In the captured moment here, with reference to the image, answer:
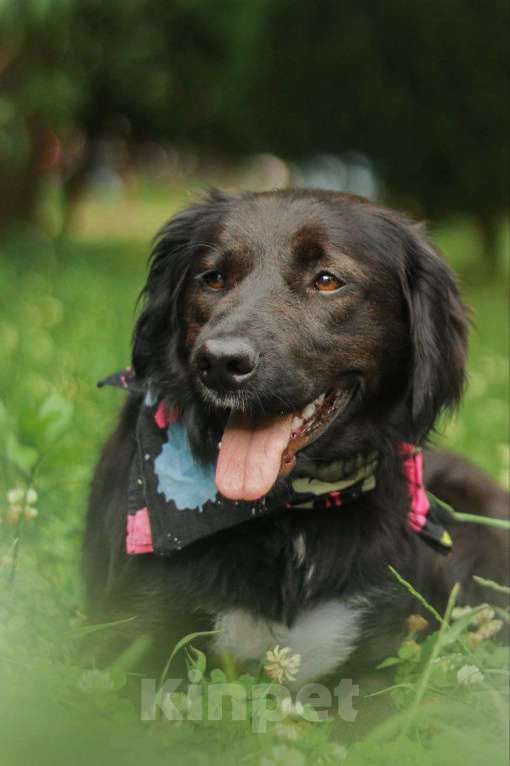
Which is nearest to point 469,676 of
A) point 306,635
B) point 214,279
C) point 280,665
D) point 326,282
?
point 280,665

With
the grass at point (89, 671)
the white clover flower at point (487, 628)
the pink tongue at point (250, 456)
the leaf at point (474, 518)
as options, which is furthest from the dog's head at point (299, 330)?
the white clover flower at point (487, 628)

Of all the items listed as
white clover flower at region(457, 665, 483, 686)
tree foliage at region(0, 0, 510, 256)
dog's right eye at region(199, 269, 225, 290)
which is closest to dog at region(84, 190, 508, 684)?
dog's right eye at region(199, 269, 225, 290)

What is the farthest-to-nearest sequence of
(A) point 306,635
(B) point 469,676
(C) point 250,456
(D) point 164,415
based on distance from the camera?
(D) point 164,415 < (A) point 306,635 < (C) point 250,456 < (B) point 469,676

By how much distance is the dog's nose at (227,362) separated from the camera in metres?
2.87

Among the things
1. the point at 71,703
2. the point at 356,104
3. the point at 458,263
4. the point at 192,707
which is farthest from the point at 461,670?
the point at 458,263

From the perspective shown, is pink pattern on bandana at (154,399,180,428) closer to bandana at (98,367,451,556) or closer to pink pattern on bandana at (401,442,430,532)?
bandana at (98,367,451,556)

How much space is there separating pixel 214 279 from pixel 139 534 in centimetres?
80

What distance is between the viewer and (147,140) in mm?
24906

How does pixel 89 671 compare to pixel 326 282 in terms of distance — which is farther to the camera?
pixel 326 282

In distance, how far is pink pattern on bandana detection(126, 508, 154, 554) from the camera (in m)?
3.17

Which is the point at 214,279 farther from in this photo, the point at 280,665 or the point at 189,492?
the point at 280,665

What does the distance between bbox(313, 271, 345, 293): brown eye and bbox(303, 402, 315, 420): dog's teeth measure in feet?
1.15

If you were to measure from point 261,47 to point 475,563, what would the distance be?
13.2 meters

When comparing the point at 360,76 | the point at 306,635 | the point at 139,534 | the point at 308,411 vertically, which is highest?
the point at 360,76
